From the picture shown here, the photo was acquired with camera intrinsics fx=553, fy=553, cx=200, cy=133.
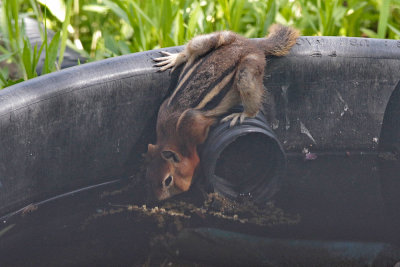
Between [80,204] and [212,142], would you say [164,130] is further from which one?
[80,204]

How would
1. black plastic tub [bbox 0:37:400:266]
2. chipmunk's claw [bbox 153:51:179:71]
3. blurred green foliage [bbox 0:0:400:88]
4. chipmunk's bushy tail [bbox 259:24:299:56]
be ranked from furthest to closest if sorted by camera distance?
blurred green foliage [bbox 0:0:400:88] → chipmunk's bushy tail [bbox 259:24:299:56] → chipmunk's claw [bbox 153:51:179:71] → black plastic tub [bbox 0:37:400:266]

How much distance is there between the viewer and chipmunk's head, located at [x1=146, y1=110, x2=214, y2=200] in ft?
8.21

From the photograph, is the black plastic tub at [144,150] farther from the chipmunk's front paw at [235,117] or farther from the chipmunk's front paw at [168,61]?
the chipmunk's front paw at [235,117]

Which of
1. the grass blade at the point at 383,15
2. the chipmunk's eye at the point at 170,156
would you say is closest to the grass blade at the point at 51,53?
the chipmunk's eye at the point at 170,156

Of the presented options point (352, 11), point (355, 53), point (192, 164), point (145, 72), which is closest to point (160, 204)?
point (192, 164)

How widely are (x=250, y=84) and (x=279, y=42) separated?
0.25m

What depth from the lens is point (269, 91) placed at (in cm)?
266

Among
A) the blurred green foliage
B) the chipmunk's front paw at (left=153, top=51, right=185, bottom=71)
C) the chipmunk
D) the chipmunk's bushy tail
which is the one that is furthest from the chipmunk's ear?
the blurred green foliage

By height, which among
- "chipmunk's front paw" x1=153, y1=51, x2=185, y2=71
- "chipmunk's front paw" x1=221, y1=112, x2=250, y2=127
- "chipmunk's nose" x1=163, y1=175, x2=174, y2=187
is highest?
"chipmunk's front paw" x1=153, y1=51, x2=185, y2=71

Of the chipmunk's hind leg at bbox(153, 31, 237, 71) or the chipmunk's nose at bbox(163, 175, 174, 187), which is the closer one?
the chipmunk's nose at bbox(163, 175, 174, 187)

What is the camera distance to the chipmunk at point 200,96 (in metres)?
2.52

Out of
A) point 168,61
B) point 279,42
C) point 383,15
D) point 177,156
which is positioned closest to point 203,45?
point 168,61

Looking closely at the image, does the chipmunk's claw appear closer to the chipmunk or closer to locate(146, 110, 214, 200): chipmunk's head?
the chipmunk

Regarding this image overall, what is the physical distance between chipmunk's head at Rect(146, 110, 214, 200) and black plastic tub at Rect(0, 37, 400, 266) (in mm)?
76
